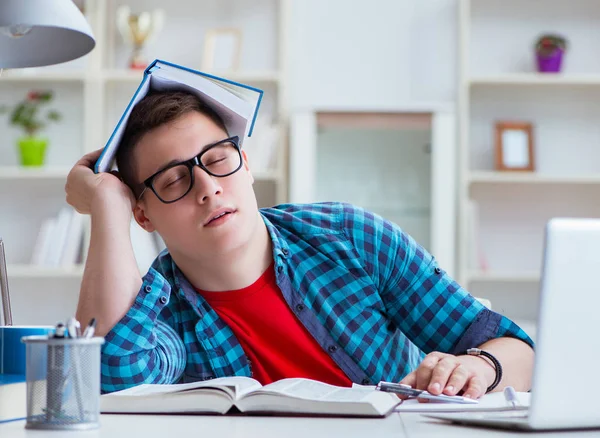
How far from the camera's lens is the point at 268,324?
59.5 inches

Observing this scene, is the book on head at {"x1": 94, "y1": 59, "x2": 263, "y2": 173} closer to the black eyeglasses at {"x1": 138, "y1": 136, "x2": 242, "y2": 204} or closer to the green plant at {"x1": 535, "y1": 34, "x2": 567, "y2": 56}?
the black eyeglasses at {"x1": 138, "y1": 136, "x2": 242, "y2": 204}

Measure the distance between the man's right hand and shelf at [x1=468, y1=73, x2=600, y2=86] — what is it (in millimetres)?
2351

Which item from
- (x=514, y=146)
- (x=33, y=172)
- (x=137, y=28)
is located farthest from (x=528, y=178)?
(x=33, y=172)

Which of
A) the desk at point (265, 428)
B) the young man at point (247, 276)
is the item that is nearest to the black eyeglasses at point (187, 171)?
the young man at point (247, 276)

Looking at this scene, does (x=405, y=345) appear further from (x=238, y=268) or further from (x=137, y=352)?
(x=137, y=352)

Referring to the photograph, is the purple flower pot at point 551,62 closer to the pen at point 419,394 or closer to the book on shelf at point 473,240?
the book on shelf at point 473,240

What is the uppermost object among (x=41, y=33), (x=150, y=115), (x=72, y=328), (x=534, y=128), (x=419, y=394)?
(x=534, y=128)

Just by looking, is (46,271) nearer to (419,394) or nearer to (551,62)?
(551,62)

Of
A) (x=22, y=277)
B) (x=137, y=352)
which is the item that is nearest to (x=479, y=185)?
(x=22, y=277)

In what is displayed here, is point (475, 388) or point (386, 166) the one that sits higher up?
point (386, 166)

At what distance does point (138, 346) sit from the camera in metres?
1.30

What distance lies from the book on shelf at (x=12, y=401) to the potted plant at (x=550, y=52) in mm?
3080

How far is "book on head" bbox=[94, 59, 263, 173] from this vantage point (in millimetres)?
1455

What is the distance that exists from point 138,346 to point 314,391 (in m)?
0.36
